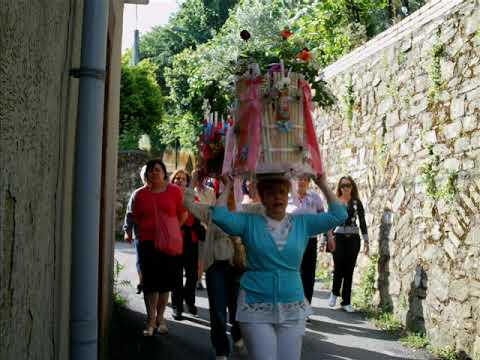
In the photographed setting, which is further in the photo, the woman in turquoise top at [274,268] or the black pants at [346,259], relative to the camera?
the black pants at [346,259]

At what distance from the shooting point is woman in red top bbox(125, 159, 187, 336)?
727 centimetres

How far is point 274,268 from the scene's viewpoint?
13.4ft

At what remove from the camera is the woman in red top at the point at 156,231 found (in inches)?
286

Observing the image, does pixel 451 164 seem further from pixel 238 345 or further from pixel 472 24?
pixel 238 345

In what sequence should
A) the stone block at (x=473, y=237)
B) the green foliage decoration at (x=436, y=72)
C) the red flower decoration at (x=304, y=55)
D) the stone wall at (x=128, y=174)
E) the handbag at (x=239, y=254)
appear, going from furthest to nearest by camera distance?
the stone wall at (x=128, y=174), the green foliage decoration at (x=436, y=72), the stone block at (x=473, y=237), the handbag at (x=239, y=254), the red flower decoration at (x=304, y=55)

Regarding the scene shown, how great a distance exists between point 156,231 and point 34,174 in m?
4.77

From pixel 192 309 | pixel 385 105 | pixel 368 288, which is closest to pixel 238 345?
pixel 192 309

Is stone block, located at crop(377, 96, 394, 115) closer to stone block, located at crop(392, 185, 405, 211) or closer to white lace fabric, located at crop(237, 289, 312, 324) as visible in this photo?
stone block, located at crop(392, 185, 405, 211)

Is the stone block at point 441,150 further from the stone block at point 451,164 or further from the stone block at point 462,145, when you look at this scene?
the stone block at point 462,145

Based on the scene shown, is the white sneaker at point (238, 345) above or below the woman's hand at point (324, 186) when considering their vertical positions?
→ below

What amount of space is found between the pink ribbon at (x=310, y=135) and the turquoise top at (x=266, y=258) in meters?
0.37

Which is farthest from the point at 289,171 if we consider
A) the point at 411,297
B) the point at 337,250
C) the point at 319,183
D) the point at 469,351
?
the point at 337,250

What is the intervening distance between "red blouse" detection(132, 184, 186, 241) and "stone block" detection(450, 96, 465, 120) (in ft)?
9.66

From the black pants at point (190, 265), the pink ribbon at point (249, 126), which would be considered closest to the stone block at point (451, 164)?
the black pants at point (190, 265)
